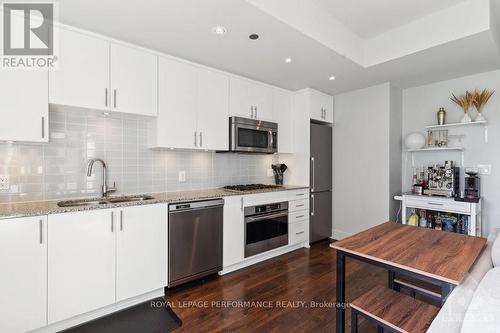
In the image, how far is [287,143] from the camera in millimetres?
3688

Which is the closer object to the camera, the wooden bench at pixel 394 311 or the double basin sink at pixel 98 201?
the wooden bench at pixel 394 311

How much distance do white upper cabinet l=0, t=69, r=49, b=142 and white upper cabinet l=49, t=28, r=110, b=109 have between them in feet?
0.25

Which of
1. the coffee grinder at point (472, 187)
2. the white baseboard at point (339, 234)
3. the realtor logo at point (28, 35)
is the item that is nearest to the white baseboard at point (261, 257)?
the white baseboard at point (339, 234)

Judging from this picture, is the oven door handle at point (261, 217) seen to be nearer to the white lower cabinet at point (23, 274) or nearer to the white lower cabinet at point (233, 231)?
the white lower cabinet at point (233, 231)

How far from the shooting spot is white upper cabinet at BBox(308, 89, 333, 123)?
11.9 ft

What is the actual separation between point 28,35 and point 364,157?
3.91 metres

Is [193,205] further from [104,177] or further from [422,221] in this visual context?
[422,221]

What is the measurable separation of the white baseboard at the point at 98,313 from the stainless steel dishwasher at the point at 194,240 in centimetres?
19

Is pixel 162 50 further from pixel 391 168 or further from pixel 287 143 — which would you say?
pixel 391 168

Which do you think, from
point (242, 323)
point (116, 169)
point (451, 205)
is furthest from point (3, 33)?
point (451, 205)

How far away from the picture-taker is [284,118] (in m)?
3.66

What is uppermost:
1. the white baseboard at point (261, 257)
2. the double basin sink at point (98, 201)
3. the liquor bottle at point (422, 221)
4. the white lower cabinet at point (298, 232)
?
the double basin sink at point (98, 201)

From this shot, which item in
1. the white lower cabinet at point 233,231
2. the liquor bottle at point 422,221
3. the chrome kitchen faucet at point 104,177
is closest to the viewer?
the chrome kitchen faucet at point 104,177

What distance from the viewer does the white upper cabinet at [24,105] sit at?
174 cm
